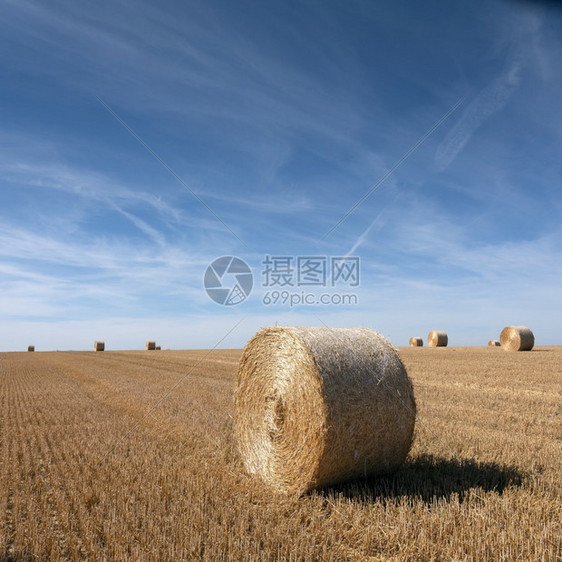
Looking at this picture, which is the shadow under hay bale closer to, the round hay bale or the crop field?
the crop field

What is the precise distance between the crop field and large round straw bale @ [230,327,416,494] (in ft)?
0.91

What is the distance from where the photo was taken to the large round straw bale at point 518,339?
2874 cm

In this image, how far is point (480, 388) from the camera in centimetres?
1399

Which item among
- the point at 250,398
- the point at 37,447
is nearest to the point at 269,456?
the point at 250,398

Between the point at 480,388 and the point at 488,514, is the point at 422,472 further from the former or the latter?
the point at 480,388

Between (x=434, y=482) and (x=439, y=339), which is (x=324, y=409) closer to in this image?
(x=434, y=482)

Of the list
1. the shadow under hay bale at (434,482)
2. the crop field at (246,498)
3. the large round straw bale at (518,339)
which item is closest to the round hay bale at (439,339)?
the large round straw bale at (518,339)

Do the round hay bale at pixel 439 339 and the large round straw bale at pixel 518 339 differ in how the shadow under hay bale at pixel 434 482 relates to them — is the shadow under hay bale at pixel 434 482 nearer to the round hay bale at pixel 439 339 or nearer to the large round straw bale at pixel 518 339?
the large round straw bale at pixel 518 339

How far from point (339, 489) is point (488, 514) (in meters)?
1.66

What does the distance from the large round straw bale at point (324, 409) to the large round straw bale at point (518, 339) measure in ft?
85.0

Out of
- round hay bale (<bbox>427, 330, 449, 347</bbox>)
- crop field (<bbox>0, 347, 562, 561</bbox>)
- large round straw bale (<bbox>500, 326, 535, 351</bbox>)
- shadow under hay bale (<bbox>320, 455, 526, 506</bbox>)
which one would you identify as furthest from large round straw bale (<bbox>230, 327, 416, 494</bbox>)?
round hay bale (<bbox>427, 330, 449, 347</bbox>)

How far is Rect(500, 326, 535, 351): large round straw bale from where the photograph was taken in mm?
28742

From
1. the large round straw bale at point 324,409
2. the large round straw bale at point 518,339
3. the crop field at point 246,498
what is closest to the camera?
the crop field at point 246,498

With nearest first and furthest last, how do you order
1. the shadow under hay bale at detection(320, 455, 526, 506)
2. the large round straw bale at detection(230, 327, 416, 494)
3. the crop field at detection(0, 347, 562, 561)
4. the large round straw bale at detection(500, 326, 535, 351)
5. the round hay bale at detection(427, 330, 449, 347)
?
the crop field at detection(0, 347, 562, 561) < the shadow under hay bale at detection(320, 455, 526, 506) < the large round straw bale at detection(230, 327, 416, 494) < the large round straw bale at detection(500, 326, 535, 351) < the round hay bale at detection(427, 330, 449, 347)
